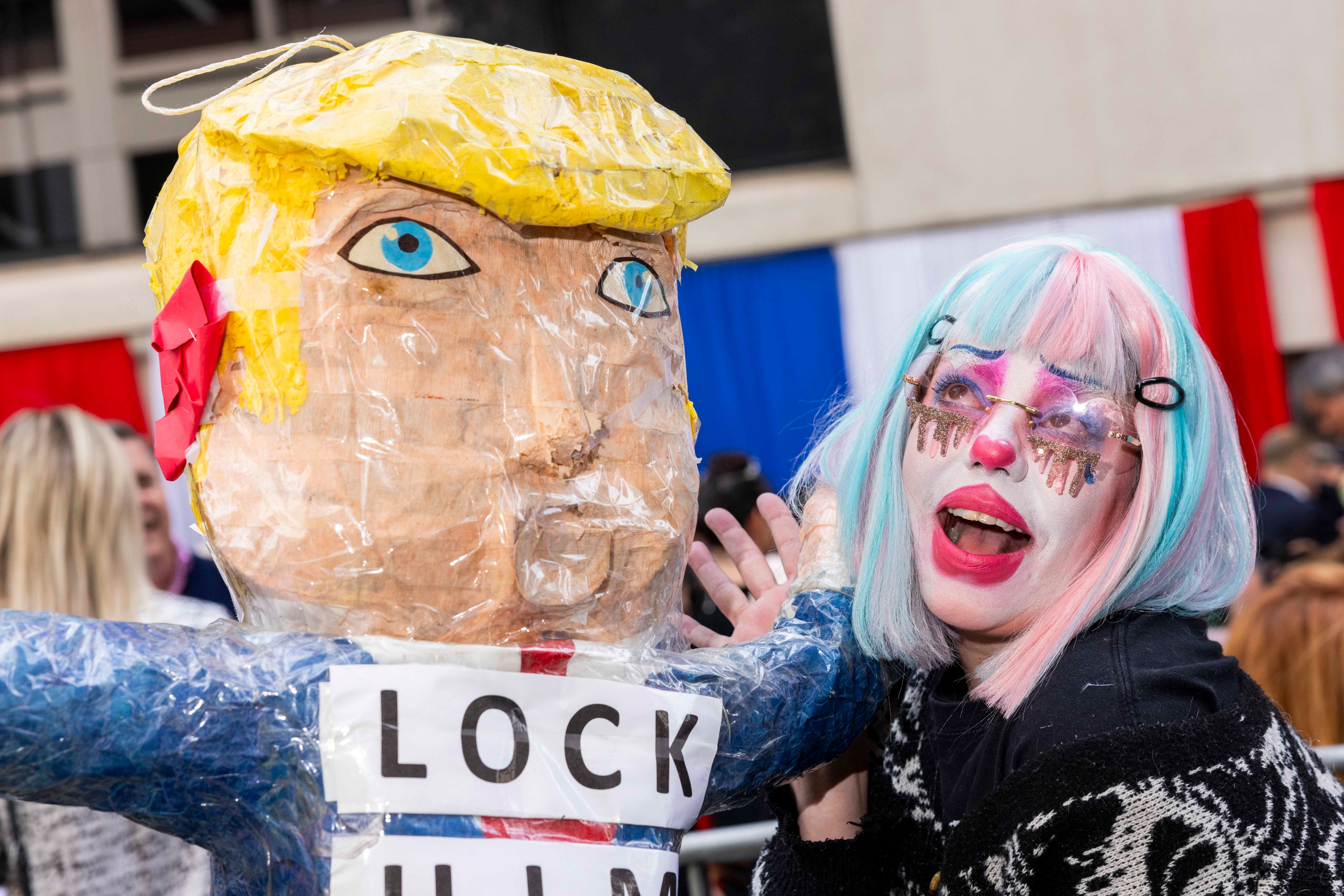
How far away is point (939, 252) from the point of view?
26.3 feet

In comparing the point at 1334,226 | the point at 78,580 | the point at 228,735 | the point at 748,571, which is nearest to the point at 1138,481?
the point at 748,571

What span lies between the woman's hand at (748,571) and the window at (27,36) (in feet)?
27.7

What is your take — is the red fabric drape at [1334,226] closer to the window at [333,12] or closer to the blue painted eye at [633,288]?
the window at [333,12]

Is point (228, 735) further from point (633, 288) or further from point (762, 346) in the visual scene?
point (762, 346)

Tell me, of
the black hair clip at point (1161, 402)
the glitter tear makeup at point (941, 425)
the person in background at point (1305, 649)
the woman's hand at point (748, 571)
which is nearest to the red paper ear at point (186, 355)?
the woman's hand at point (748, 571)

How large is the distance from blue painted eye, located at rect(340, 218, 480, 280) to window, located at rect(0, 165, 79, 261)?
8103mm

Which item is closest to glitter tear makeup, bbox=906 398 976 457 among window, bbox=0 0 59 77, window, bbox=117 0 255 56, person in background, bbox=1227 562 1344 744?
person in background, bbox=1227 562 1344 744

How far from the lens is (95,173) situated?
8.62 m

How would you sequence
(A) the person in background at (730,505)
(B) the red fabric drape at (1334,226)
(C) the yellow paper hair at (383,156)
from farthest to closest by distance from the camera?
(B) the red fabric drape at (1334,226), (A) the person in background at (730,505), (C) the yellow paper hair at (383,156)

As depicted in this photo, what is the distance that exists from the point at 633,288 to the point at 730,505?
1.88 meters

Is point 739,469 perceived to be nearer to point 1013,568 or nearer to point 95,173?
point 1013,568

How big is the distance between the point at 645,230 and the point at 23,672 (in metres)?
0.79

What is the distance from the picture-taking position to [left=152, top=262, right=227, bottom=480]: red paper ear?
1359 millimetres

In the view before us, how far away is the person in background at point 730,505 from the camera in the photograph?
3160 millimetres
